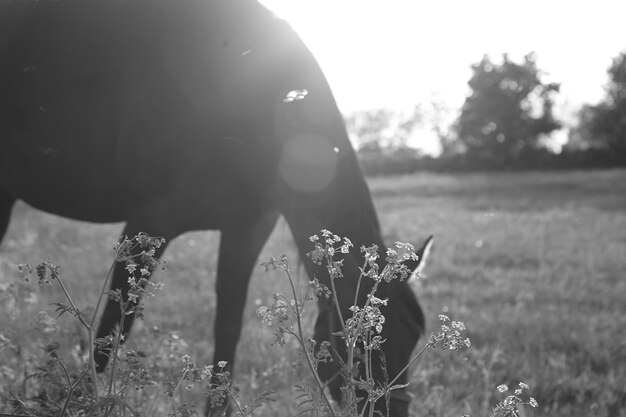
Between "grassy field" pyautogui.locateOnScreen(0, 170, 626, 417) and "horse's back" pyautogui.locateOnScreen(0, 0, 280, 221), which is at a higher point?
"horse's back" pyautogui.locateOnScreen(0, 0, 280, 221)

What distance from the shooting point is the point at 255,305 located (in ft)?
19.3

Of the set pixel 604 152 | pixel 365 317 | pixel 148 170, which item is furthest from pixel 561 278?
pixel 604 152

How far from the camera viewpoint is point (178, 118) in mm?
2846

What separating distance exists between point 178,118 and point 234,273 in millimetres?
881

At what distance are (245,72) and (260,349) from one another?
2.14 metres

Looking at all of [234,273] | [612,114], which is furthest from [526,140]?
[234,273]

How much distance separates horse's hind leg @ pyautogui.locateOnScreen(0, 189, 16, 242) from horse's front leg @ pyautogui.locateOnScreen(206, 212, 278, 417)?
1.39 meters

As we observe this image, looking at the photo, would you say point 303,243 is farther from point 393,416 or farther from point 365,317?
point 365,317

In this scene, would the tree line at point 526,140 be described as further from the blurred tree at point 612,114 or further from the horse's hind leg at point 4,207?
the horse's hind leg at point 4,207

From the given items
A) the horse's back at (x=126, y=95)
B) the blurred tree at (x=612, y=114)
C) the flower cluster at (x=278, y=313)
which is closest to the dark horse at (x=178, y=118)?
the horse's back at (x=126, y=95)

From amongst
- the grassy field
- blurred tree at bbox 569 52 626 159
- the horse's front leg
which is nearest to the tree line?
blurred tree at bbox 569 52 626 159

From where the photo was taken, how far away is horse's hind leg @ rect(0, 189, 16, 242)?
3.66m

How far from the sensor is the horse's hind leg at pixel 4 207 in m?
3.66

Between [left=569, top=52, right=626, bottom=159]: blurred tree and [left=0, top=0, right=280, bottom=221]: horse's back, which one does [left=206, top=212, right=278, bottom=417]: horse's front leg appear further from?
[left=569, top=52, right=626, bottom=159]: blurred tree
